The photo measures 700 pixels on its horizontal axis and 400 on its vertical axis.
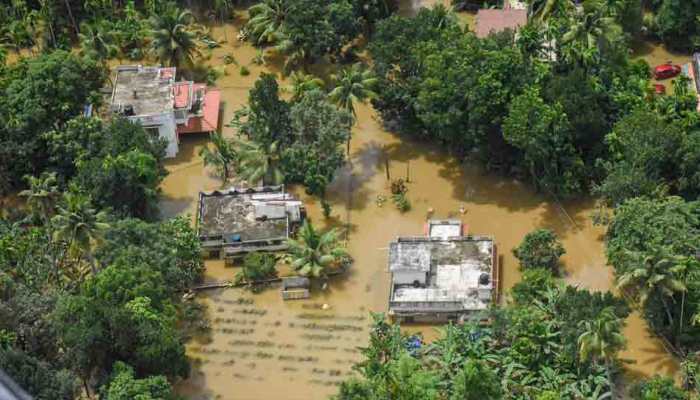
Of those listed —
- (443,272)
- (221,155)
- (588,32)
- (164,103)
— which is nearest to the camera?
(443,272)

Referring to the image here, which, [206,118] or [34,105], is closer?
[34,105]

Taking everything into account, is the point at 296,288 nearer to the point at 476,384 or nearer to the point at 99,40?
the point at 476,384

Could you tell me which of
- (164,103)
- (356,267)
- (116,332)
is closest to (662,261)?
(356,267)

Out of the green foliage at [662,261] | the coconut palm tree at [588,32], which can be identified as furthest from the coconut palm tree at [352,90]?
the green foliage at [662,261]

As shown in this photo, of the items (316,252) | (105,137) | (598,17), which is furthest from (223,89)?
(598,17)

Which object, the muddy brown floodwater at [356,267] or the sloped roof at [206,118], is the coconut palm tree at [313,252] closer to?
the muddy brown floodwater at [356,267]
